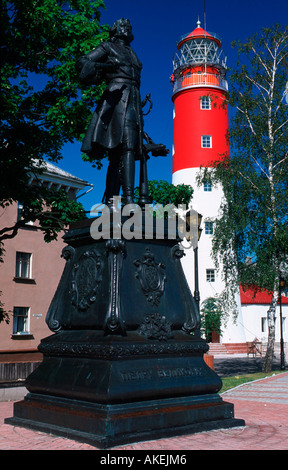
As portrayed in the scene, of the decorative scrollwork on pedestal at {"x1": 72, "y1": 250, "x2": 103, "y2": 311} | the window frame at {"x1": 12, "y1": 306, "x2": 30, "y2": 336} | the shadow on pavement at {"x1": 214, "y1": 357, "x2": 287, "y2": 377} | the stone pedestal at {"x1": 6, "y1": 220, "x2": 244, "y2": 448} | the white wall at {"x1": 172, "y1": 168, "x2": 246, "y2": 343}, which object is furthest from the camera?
the white wall at {"x1": 172, "y1": 168, "x2": 246, "y2": 343}

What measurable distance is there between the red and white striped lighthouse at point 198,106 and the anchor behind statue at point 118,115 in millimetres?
29950

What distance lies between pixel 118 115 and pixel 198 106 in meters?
33.7

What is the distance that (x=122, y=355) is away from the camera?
17.8ft

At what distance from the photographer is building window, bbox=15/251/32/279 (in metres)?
30.2

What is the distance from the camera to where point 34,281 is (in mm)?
30453

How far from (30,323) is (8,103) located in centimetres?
1882

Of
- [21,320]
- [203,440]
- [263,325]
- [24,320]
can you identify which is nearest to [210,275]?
[263,325]

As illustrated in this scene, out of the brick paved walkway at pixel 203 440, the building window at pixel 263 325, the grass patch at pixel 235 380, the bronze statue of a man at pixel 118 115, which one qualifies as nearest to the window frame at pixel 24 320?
the grass patch at pixel 235 380

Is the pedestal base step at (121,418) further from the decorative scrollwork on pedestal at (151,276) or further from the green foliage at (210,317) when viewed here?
the green foliage at (210,317)

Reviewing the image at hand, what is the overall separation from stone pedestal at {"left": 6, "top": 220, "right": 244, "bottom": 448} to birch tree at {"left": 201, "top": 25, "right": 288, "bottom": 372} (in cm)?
1469

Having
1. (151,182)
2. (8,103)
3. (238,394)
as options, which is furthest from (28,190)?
(151,182)

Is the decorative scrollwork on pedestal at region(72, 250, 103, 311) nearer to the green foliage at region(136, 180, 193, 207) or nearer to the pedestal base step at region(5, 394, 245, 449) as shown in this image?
the pedestal base step at region(5, 394, 245, 449)

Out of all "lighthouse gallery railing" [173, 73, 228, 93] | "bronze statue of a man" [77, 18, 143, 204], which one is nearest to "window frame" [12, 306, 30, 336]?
"lighthouse gallery railing" [173, 73, 228, 93]
